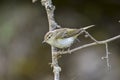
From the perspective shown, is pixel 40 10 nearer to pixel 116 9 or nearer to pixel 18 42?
pixel 18 42

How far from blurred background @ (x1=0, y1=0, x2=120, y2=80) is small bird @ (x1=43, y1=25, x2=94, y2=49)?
1.62 m

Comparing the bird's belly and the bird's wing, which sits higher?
the bird's wing

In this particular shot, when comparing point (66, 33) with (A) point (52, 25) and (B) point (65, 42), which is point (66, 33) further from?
(A) point (52, 25)

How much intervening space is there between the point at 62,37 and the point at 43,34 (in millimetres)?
1767

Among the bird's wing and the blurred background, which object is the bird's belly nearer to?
the bird's wing

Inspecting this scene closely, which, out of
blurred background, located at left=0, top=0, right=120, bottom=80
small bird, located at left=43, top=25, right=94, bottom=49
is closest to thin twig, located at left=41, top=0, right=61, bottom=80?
small bird, located at left=43, top=25, right=94, bottom=49

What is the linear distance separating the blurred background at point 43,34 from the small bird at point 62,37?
162cm

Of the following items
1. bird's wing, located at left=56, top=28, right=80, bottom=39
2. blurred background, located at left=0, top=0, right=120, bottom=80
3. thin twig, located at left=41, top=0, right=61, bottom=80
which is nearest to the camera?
thin twig, located at left=41, top=0, right=61, bottom=80

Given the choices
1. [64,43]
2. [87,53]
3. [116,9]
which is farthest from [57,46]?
[116,9]

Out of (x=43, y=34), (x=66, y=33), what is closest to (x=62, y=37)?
(x=66, y=33)

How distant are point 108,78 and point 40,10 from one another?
1.04 m

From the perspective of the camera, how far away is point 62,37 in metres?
2.78

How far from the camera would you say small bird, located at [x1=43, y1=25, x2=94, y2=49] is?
105 inches

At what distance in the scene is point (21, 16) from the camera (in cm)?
455
